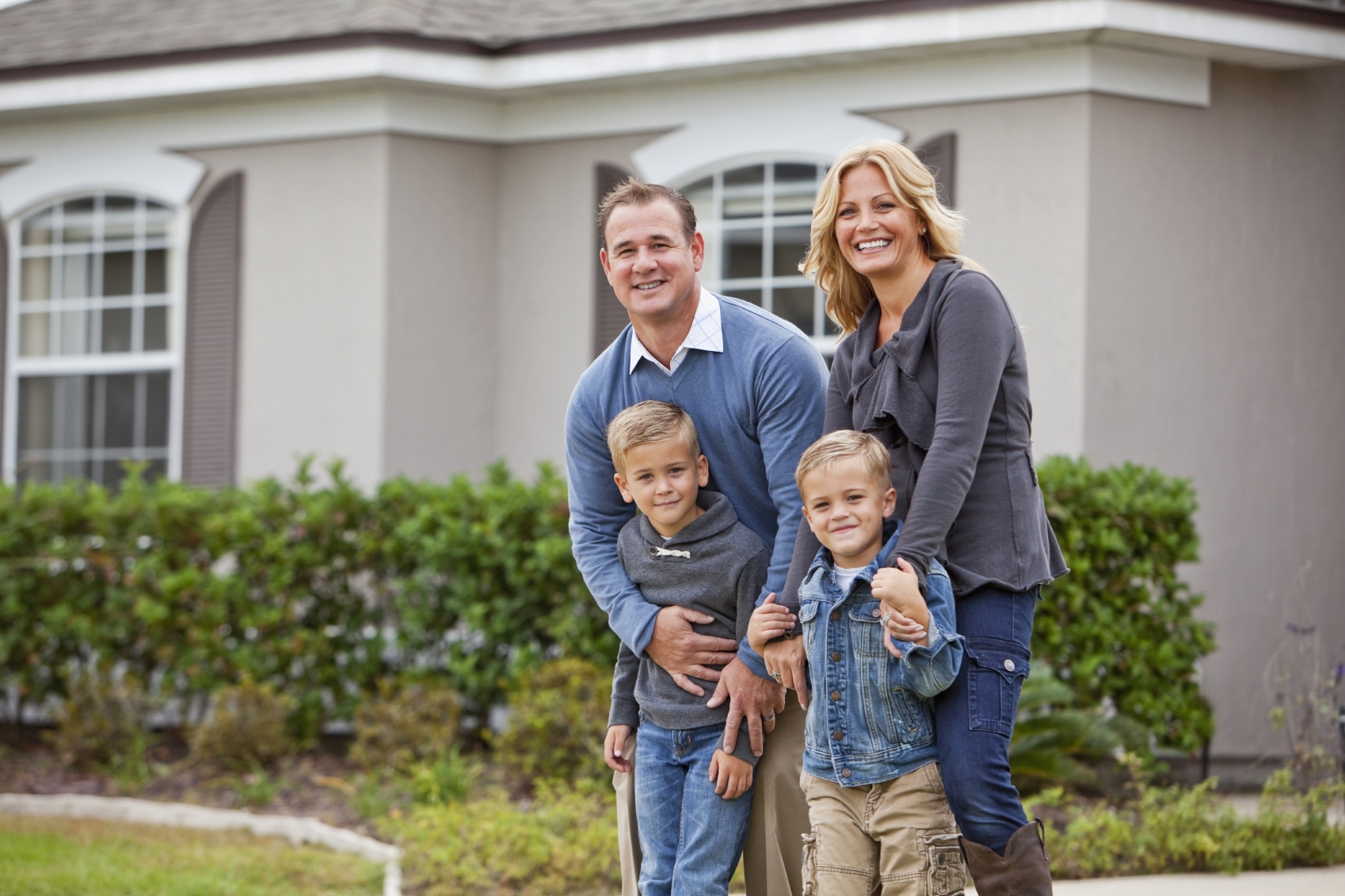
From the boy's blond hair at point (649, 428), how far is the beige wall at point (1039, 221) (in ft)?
14.9

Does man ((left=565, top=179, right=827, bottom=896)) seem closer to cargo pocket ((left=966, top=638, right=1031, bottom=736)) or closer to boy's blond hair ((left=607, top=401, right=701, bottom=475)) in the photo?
boy's blond hair ((left=607, top=401, right=701, bottom=475))

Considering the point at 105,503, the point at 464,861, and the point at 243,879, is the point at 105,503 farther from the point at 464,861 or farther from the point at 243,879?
the point at 464,861

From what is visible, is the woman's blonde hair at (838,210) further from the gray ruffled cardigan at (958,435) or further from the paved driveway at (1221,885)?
the paved driveway at (1221,885)

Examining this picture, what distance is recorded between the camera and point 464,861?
527 cm

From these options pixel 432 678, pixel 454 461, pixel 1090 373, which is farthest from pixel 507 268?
pixel 1090 373

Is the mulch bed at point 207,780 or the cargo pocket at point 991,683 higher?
the cargo pocket at point 991,683

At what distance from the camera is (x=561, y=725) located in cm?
638

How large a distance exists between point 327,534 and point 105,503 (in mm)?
1389

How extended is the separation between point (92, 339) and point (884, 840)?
315 inches

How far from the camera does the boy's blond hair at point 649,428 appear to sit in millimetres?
3291

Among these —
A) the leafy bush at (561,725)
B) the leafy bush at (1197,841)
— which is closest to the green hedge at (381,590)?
the leafy bush at (561,725)

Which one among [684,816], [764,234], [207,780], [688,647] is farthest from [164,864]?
[764,234]

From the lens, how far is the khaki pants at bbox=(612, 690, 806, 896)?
3.30 m

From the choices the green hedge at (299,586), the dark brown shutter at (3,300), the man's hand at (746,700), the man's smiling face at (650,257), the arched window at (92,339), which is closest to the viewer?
the man's hand at (746,700)
